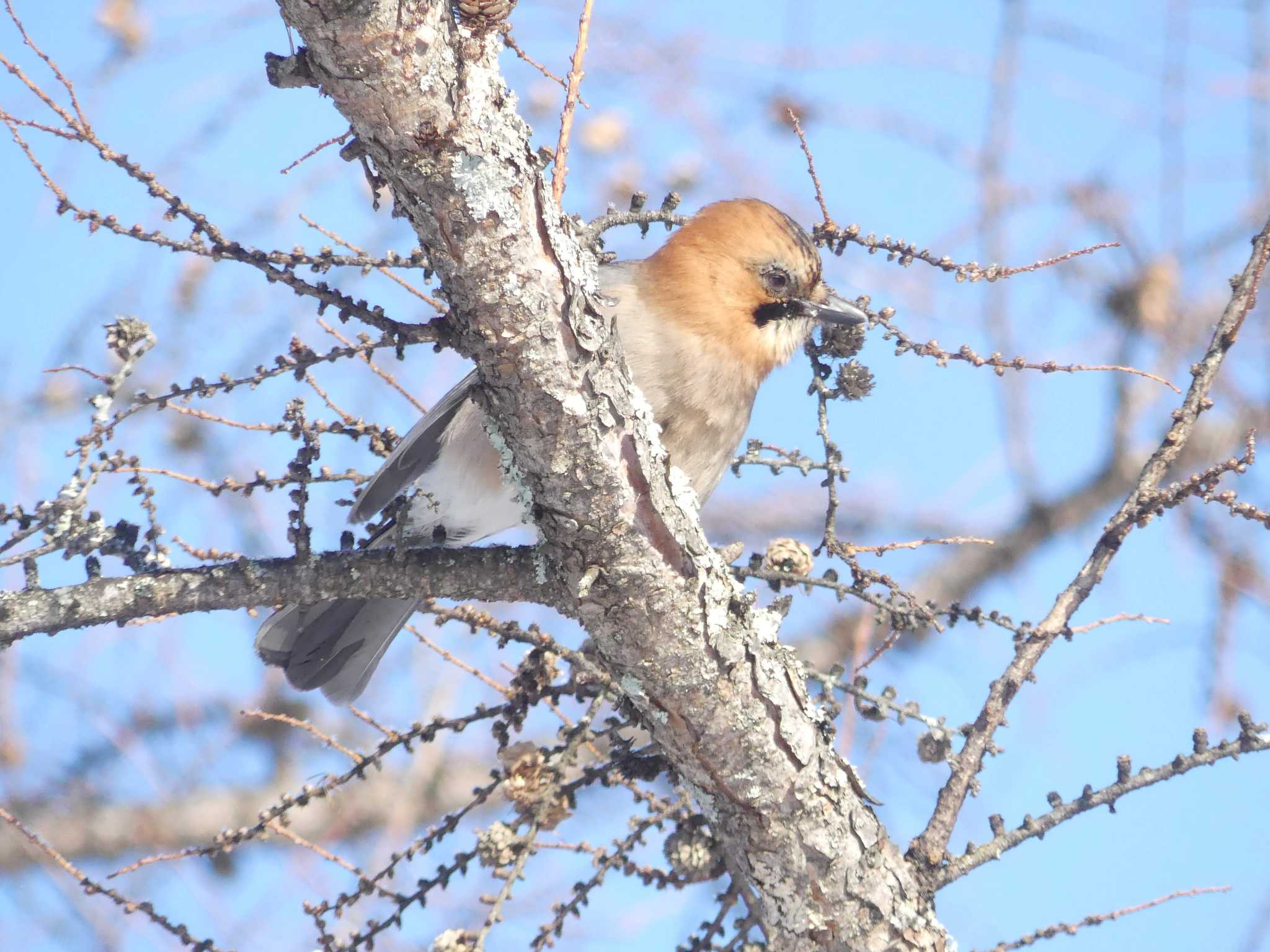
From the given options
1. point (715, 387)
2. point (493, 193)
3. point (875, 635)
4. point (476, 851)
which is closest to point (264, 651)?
point (476, 851)

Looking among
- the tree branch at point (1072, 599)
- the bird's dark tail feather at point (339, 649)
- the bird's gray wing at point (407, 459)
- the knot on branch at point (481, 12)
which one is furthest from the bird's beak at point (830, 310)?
the knot on branch at point (481, 12)

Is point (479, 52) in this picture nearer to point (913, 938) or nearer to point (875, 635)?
point (913, 938)

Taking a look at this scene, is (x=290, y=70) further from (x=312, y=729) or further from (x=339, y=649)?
(x=339, y=649)

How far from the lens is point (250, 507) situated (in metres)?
5.38

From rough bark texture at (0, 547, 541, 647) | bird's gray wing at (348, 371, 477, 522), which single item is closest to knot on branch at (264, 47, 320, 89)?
rough bark texture at (0, 547, 541, 647)

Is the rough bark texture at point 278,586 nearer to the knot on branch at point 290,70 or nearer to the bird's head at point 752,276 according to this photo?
the knot on branch at point 290,70

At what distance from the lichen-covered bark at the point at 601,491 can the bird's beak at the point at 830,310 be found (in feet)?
3.70

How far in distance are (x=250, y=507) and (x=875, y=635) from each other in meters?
2.94

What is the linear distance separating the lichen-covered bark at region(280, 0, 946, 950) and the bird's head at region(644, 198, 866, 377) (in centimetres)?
132

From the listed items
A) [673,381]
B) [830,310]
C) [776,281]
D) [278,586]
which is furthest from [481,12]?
[776,281]

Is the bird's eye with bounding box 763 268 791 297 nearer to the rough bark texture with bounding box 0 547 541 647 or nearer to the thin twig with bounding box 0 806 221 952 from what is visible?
the rough bark texture with bounding box 0 547 541 647

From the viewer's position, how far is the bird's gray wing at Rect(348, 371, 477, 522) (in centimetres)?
288

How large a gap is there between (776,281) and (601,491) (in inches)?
64.9

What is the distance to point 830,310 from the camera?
11.4ft
